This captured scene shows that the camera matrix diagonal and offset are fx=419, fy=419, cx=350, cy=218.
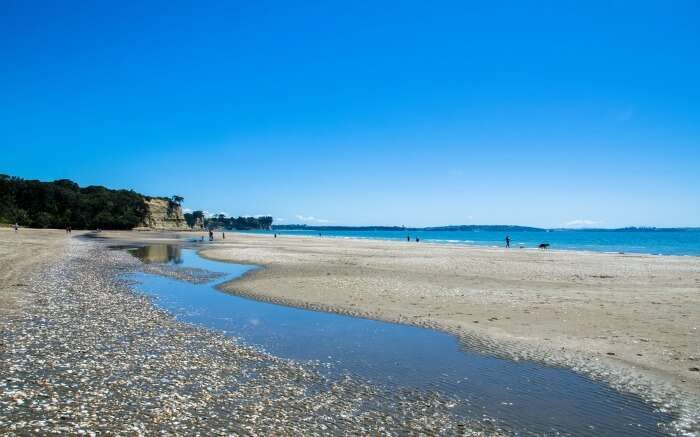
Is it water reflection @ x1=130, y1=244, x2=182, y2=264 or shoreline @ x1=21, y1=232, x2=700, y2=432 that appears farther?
water reflection @ x1=130, y1=244, x2=182, y2=264

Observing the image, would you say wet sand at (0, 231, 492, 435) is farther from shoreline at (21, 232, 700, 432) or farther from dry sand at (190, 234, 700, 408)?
dry sand at (190, 234, 700, 408)

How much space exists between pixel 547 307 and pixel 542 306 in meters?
0.30

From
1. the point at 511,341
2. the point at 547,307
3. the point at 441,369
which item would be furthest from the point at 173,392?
the point at 547,307

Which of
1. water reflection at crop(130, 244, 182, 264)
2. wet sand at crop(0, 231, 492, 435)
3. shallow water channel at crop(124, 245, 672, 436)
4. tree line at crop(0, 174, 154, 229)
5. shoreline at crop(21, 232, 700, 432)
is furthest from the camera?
tree line at crop(0, 174, 154, 229)

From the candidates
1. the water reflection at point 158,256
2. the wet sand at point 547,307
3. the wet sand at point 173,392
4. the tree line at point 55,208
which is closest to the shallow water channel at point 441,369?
the wet sand at point 173,392

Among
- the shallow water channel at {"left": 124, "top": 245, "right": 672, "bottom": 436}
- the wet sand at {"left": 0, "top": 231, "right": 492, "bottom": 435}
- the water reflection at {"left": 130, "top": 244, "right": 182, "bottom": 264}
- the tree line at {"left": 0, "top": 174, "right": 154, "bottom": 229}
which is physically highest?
the tree line at {"left": 0, "top": 174, "right": 154, "bottom": 229}

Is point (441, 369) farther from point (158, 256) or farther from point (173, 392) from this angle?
point (158, 256)

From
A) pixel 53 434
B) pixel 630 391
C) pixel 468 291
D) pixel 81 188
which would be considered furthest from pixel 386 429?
pixel 81 188

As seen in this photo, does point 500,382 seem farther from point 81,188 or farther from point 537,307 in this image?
point 81,188

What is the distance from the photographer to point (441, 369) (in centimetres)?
1345

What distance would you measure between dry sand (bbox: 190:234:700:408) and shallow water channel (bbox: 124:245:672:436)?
1.59m

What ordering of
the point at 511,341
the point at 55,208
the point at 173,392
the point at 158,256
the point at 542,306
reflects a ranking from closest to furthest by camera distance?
the point at 173,392 → the point at 511,341 → the point at 542,306 → the point at 158,256 → the point at 55,208

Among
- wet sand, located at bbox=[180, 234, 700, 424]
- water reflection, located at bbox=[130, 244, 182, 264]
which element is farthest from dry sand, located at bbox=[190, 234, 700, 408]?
water reflection, located at bbox=[130, 244, 182, 264]

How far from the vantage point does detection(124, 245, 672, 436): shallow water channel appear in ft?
33.2
